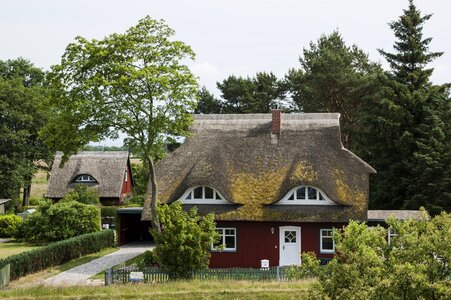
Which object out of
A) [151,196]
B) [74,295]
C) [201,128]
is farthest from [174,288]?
[201,128]

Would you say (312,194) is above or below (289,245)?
above

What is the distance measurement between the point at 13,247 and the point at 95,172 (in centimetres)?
1662

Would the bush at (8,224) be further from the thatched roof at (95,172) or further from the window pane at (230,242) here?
the window pane at (230,242)

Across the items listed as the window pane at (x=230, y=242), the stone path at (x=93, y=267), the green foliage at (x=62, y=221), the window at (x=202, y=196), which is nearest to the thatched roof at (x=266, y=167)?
the window at (x=202, y=196)

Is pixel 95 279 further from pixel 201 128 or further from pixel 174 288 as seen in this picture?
pixel 201 128

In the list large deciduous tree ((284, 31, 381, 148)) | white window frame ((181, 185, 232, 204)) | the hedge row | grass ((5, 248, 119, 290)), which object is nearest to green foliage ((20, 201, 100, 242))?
the hedge row

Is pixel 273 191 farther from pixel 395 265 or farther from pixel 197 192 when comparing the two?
pixel 395 265

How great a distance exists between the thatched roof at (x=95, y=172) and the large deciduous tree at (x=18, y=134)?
218 inches

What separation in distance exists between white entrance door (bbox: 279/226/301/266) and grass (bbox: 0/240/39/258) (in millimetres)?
16883

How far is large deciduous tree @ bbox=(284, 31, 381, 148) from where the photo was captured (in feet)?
174

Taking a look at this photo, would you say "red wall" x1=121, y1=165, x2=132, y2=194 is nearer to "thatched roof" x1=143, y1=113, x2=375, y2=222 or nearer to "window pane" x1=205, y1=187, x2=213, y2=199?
"thatched roof" x1=143, y1=113, x2=375, y2=222

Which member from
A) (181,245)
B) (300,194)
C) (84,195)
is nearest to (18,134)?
(84,195)

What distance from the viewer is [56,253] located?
1217 inches

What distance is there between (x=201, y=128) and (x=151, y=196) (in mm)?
5493
